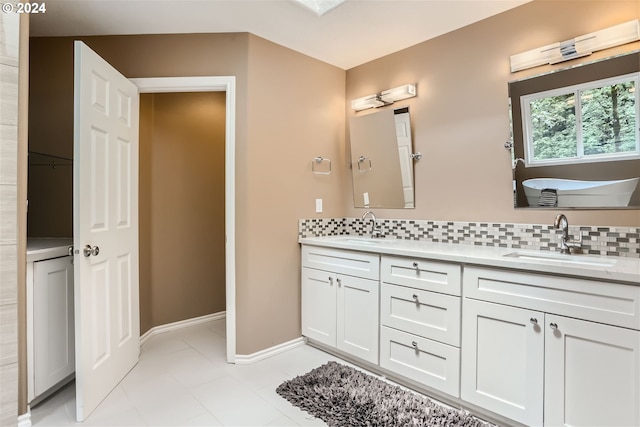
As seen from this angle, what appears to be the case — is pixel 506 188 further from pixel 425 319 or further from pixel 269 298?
pixel 269 298

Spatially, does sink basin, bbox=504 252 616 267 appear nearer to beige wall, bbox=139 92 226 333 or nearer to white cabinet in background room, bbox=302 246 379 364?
white cabinet in background room, bbox=302 246 379 364

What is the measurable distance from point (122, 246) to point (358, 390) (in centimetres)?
181

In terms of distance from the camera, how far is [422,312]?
2045 mm

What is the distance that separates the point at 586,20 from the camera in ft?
6.28

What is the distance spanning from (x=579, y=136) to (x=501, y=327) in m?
1.19

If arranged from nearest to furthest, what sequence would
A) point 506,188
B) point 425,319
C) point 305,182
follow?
point 425,319
point 506,188
point 305,182

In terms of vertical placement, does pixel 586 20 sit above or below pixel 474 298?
above

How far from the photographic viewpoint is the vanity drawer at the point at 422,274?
1905mm

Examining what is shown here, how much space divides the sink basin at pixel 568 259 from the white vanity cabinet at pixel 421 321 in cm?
44

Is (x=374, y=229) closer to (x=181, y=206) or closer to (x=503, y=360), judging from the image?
(x=503, y=360)

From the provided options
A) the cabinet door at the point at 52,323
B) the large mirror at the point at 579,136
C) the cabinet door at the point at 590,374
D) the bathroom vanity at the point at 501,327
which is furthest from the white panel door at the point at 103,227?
the large mirror at the point at 579,136

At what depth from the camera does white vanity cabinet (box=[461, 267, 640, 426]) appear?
4.55 feet

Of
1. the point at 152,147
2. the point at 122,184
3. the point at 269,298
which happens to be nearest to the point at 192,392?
the point at 269,298

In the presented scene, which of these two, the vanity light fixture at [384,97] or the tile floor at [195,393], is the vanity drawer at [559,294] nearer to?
the tile floor at [195,393]
